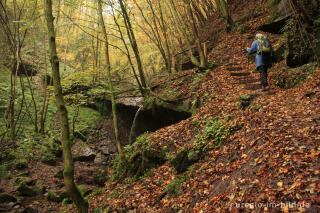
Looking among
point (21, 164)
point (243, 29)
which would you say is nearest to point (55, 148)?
point (21, 164)

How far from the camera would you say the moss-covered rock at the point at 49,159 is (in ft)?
34.1

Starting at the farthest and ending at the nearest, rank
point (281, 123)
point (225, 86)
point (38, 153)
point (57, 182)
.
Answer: point (38, 153) < point (57, 182) < point (225, 86) < point (281, 123)

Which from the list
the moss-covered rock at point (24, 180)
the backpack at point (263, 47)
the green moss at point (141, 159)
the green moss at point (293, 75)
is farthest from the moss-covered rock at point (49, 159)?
the green moss at point (293, 75)

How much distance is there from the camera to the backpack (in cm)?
687

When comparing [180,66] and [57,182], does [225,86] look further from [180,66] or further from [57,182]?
[57,182]

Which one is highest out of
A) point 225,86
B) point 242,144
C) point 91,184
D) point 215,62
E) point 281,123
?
point 215,62

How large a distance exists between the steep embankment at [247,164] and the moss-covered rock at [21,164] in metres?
4.86

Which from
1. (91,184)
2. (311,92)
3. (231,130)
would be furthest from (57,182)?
(311,92)

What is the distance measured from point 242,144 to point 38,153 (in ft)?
35.4

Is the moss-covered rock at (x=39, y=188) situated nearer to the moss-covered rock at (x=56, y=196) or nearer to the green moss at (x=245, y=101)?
the moss-covered rock at (x=56, y=196)

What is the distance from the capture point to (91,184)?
916 centimetres

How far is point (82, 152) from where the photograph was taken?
12.3m

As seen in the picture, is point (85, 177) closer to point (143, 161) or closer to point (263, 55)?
point (143, 161)

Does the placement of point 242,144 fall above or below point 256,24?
below
